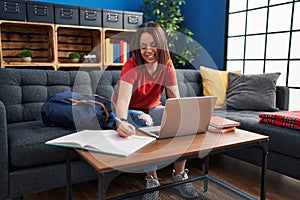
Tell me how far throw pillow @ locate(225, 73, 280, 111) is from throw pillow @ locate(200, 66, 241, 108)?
0.08 meters

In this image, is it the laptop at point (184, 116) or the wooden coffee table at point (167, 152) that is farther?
the laptop at point (184, 116)

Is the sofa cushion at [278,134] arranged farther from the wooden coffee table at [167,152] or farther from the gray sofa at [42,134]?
the wooden coffee table at [167,152]

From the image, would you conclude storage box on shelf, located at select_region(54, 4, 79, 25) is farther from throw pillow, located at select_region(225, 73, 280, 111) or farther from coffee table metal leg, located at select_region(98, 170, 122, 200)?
coffee table metal leg, located at select_region(98, 170, 122, 200)

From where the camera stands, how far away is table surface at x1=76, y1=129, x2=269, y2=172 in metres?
0.82

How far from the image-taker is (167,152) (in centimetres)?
92

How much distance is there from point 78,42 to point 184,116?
2583 millimetres

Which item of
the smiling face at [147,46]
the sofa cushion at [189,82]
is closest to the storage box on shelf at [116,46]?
the sofa cushion at [189,82]

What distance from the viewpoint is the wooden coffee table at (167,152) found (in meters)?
0.80

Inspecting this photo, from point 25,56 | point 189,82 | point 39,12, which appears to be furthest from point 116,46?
point 189,82

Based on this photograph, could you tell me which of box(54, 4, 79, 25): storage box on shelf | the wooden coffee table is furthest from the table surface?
box(54, 4, 79, 25): storage box on shelf

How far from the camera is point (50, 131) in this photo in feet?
4.99

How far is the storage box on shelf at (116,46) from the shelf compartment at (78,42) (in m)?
0.11

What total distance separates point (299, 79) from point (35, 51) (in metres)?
2.80

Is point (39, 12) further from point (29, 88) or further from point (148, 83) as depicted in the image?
point (148, 83)
